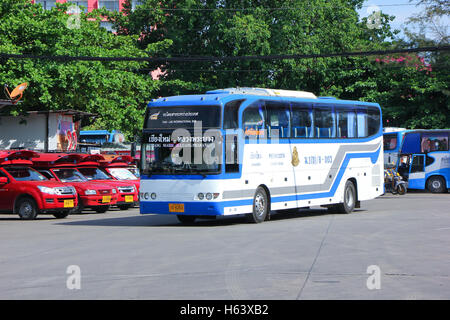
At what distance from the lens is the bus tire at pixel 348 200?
26.4 m

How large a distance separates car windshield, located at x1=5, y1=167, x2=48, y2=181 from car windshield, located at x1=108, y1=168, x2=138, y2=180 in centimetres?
624

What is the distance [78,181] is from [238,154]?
9694 mm

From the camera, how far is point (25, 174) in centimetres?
2544

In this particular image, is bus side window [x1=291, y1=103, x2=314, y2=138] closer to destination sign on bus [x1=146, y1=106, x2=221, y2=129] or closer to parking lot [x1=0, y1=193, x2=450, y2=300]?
parking lot [x1=0, y1=193, x2=450, y2=300]

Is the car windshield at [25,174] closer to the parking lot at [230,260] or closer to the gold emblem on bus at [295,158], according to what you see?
the parking lot at [230,260]

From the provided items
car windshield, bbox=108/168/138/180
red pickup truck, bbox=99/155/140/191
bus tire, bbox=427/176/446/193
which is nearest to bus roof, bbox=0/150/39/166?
red pickup truck, bbox=99/155/140/191

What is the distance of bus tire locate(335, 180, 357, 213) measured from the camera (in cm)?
2639

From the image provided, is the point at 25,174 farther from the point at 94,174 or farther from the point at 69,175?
the point at 94,174

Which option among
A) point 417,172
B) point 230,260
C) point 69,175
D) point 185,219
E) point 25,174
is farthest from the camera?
point 417,172

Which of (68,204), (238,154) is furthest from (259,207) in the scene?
(68,204)

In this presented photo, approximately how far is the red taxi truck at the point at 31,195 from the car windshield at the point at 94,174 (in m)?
4.62
